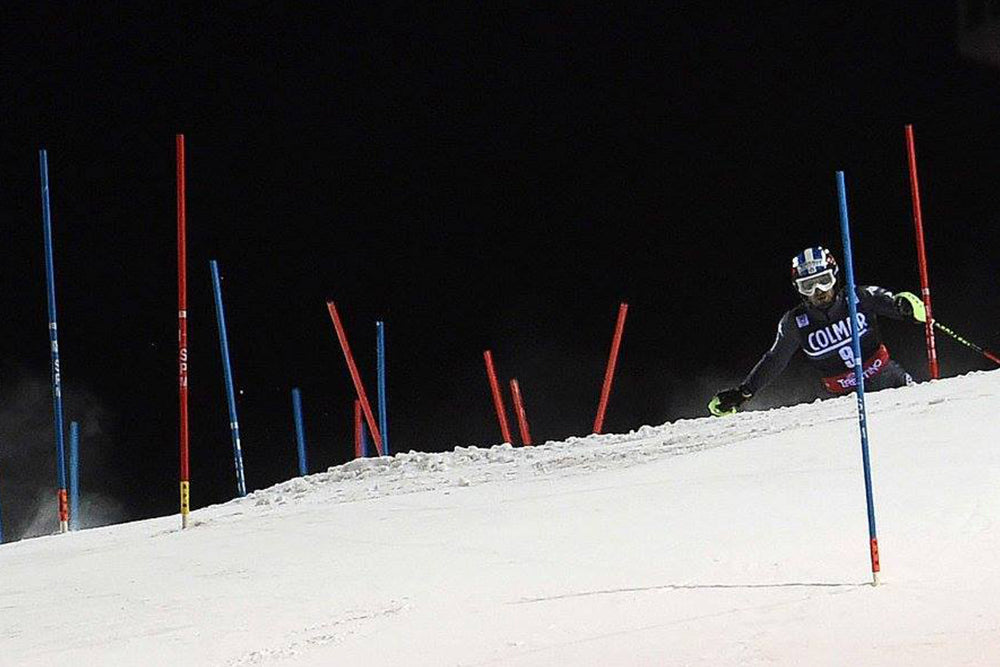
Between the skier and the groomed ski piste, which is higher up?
the skier

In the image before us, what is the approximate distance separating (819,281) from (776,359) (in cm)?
53

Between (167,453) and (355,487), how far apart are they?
12.8 feet

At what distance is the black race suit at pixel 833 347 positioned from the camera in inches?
262

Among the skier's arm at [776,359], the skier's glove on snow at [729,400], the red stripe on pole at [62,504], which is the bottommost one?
the red stripe on pole at [62,504]

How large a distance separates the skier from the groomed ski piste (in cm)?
114

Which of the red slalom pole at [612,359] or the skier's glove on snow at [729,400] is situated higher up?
the red slalom pole at [612,359]

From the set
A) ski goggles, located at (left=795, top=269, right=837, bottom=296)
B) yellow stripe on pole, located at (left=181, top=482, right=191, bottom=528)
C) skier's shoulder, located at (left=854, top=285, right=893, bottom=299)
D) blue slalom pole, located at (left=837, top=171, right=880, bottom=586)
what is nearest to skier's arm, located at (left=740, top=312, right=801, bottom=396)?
ski goggles, located at (left=795, top=269, right=837, bottom=296)

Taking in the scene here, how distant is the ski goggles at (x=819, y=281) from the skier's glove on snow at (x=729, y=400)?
24.5 inches

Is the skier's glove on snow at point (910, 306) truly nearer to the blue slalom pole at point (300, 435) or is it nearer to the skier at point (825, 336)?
the skier at point (825, 336)

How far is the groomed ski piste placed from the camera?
260 cm

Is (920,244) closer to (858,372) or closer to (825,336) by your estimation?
(825,336)

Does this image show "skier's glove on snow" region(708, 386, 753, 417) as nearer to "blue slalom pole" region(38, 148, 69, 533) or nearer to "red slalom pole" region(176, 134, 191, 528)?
"red slalom pole" region(176, 134, 191, 528)

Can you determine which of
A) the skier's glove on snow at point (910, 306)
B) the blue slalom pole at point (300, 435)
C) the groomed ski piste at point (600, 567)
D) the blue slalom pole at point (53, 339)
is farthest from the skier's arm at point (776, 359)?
the blue slalom pole at point (53, 339)

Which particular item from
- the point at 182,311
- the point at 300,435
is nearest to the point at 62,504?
the point at 182,311
